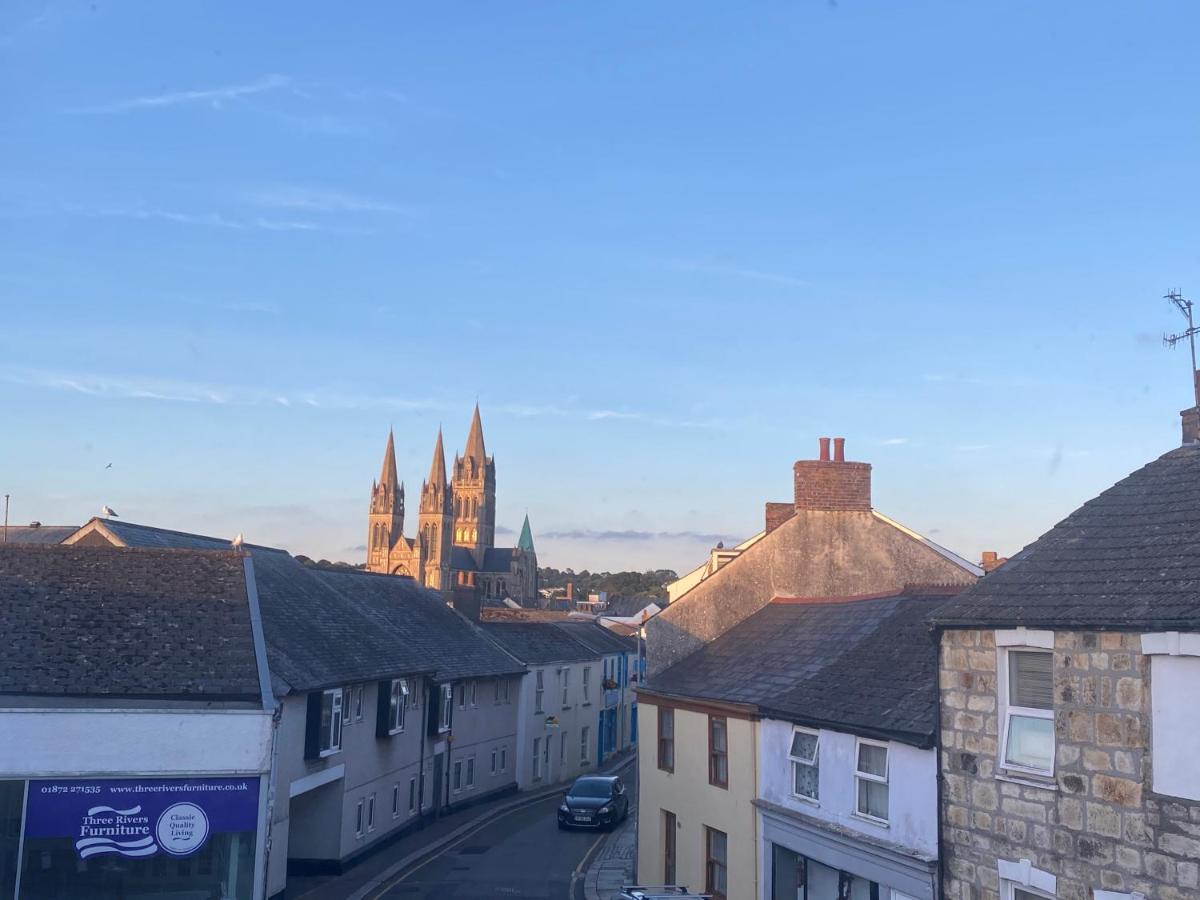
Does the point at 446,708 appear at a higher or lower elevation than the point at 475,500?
lower

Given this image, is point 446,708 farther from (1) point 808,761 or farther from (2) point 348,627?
(1) point 808,761

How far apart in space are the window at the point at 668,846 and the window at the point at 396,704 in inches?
421

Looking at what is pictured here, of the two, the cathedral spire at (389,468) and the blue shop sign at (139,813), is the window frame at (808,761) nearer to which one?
the blue shop sign at (139,813)

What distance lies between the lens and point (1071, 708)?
11.8 m

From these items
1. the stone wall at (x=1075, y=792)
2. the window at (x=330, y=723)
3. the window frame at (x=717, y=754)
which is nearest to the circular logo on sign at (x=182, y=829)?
the window at (x=330, y=723)

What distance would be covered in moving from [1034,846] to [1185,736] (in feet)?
8.27

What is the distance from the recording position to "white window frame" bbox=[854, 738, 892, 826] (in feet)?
52.1

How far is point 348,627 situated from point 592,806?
9.99 metres

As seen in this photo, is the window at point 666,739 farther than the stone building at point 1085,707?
Yes

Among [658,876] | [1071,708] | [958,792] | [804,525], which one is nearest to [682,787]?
[658,876]

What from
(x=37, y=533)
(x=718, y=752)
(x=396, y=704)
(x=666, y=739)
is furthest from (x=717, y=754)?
(x=37, y=533)

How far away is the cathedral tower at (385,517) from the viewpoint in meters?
181

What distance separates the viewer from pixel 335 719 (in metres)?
28.1

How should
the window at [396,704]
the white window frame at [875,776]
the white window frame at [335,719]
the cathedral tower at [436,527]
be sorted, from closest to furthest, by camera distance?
the white window frame at [875,776] < the white window frame at [335,719] < the window at [396,704] < the cathedral tower at [436,527]
